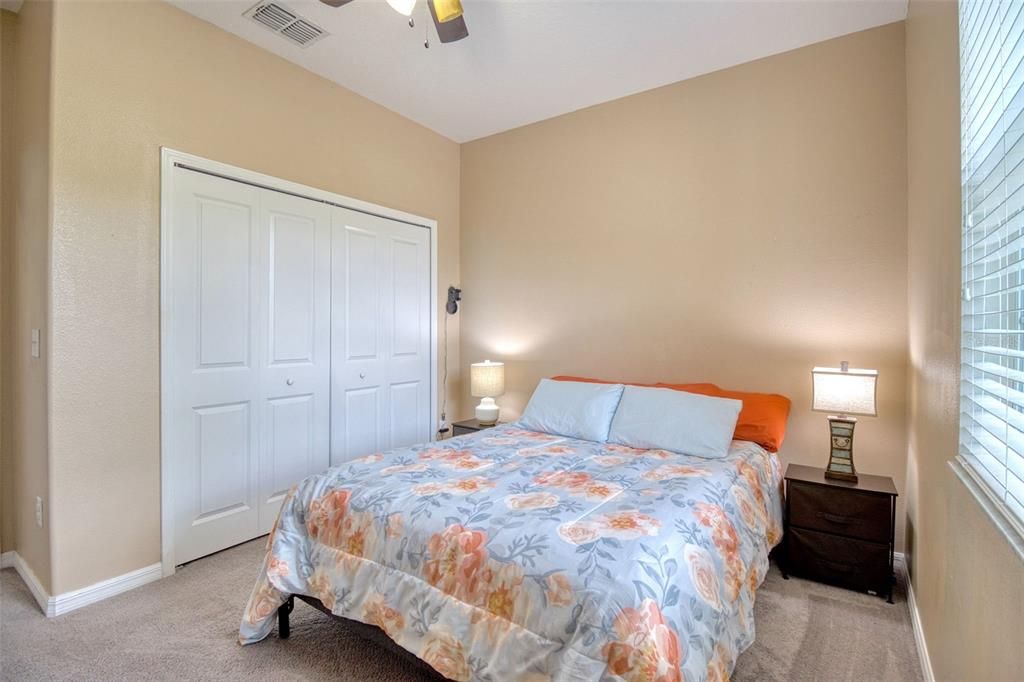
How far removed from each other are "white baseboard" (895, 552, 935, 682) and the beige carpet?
0.03m

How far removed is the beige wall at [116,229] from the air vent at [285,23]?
0.90 feet

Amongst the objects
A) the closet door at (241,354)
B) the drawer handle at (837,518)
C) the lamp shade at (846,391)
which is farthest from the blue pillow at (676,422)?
the closet door at (241,354)

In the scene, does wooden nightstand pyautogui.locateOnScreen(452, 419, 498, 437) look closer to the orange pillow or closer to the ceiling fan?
the orange pillow

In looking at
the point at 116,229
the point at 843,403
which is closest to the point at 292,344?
the point at 116,229

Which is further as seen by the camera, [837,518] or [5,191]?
[5,191]

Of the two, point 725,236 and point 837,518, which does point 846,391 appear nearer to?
point 837,518

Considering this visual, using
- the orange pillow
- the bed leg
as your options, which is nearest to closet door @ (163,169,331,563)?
the bed leg

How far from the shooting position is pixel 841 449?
2.47 m

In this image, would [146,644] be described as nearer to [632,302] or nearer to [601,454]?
[601,454]

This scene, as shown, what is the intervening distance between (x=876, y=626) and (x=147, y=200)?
3830mm

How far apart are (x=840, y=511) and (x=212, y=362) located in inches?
128

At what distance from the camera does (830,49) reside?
2.74m

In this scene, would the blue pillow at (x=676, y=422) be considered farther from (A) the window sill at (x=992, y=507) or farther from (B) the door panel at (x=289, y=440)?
(B) the door panel at (x=289, y=440)

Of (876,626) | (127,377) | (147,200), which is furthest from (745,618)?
(147,200)
